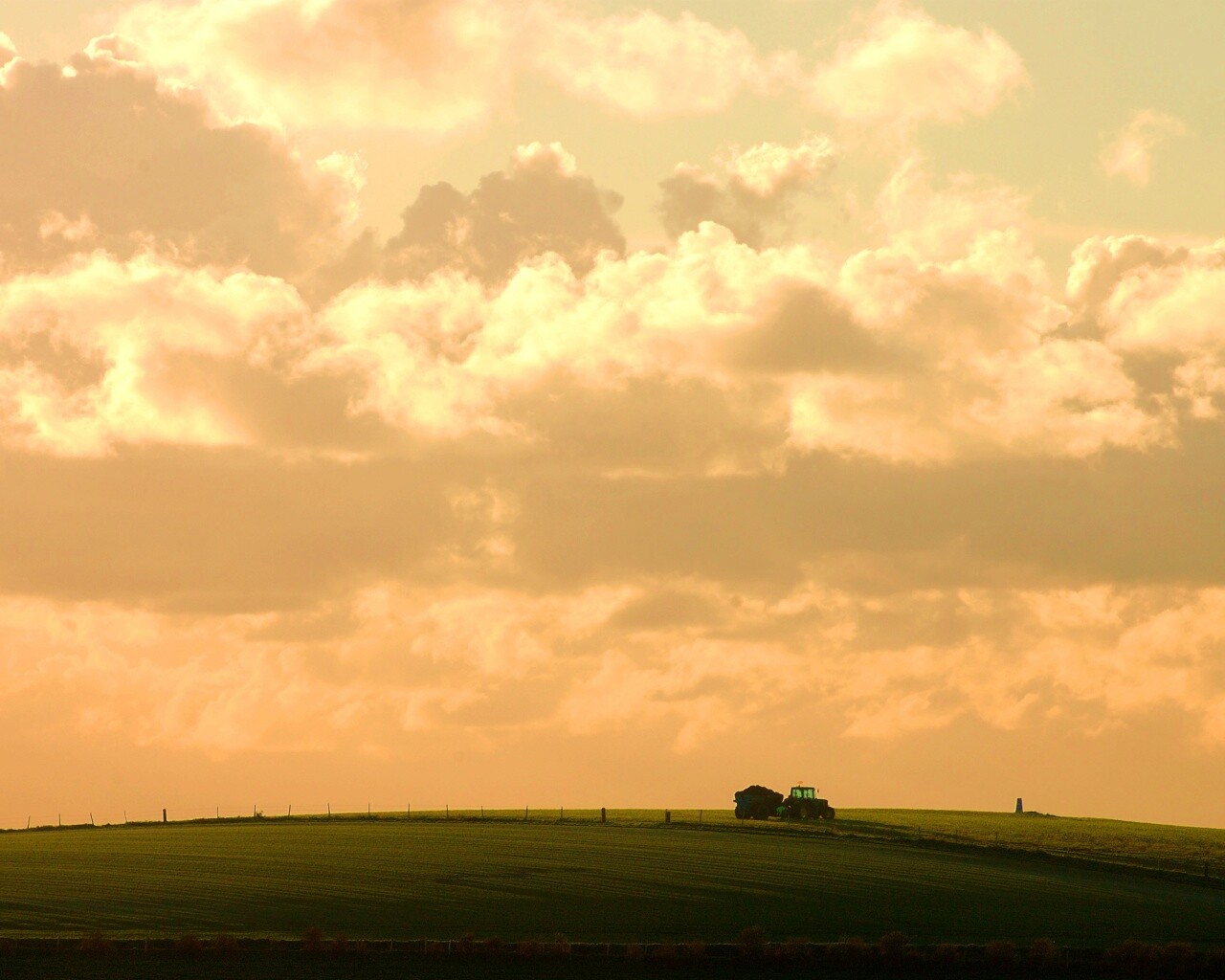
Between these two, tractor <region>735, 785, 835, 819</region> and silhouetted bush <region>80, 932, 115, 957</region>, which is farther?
tractor <region>735, 785, 835, 819</region>

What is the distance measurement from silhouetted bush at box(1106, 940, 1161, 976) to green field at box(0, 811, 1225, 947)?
319 cm

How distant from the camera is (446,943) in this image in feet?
203

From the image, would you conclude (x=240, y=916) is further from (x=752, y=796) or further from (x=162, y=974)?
(x=752, y=796)

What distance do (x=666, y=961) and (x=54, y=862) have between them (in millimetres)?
38441

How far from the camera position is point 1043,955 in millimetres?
64688

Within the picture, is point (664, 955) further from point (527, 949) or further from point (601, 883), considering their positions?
point (601, 883)

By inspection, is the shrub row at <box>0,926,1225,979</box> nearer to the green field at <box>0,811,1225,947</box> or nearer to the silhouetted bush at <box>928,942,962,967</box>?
the silhouetted bush at <box>928,942,962,967</box>

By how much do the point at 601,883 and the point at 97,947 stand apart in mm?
27489

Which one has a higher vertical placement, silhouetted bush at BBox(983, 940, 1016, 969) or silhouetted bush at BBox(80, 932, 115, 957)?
silhouetted bush at BBox(80, 932, 115, 957)

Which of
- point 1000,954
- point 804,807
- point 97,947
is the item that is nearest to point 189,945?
point 97,947

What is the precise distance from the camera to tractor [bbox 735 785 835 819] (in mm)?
121562

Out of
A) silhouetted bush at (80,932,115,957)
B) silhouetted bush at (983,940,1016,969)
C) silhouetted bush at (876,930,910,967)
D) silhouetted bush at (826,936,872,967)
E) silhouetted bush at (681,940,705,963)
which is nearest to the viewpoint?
silhouetted bush at (80,932,115,957)

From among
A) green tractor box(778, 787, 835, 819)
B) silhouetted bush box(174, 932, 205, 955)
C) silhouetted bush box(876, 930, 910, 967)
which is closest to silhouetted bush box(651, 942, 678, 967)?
silhouetted bush box(876, 930, 910, 967)

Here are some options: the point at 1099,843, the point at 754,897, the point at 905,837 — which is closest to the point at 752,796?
the point at 905,837
